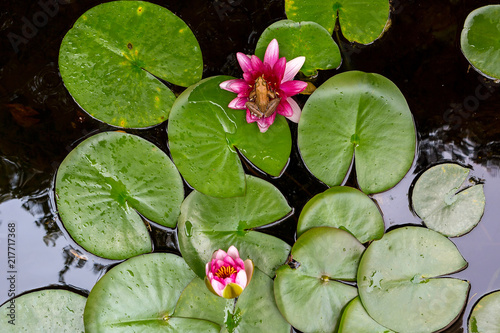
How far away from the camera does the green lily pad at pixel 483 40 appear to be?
2.52 meters

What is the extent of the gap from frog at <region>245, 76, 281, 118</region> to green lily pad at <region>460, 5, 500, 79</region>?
144 centimetres

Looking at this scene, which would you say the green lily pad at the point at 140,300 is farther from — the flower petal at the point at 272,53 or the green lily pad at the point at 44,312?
the flower petal at the point at 272,53

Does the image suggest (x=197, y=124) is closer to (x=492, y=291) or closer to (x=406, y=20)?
(x=406, y=20)

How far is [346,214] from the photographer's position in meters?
2.43

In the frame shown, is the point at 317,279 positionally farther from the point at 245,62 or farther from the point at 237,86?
the point at 245,62

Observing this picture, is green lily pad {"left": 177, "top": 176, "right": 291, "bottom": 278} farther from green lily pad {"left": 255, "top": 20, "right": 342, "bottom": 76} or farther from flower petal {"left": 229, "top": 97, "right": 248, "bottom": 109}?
green lily pad {"left": 255, "top": 20, "right": 342, "bottom": 76}

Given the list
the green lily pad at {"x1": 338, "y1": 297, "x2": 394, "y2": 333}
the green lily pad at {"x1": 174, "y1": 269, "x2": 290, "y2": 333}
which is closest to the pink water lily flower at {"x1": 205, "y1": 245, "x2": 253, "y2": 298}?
the green lily pad at {"x1": 174, "y1": 269, "x2": 290, "y2": 333}

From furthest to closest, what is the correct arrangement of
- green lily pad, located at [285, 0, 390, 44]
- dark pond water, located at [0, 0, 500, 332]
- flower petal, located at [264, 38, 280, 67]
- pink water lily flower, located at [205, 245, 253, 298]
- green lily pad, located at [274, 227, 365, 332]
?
dark pond water, located at [0, 0, 500, 332], green lily pad, located at [285, 0, 390, 44], green lily pad, located at [274, 227, 365, 332], flower petal, located at [264, 38, 280, 67], pink water lily flower, located at [205, 245, 253, 298]

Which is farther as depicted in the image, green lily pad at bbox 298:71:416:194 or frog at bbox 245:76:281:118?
green lily pad at bbox 298:71:416:194

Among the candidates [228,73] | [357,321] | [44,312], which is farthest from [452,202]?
[44,312]

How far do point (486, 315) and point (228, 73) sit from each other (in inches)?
94.4

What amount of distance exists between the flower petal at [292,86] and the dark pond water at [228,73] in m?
0.31

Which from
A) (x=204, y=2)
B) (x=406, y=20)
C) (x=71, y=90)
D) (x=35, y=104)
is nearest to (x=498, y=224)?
(x=406, y=20)

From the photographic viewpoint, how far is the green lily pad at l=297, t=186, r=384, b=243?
243 centimetres
